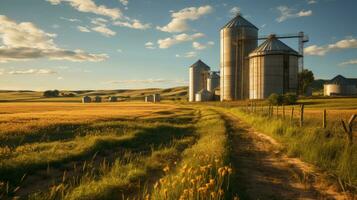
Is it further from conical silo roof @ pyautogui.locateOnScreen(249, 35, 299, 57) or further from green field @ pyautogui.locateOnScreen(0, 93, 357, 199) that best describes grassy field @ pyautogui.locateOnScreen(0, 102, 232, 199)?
conical silo roof @ pyautogui.locateOnScreen(249, 35, 299, 57)

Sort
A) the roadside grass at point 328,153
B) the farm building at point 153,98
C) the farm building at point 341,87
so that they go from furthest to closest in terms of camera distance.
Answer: the farm building at point 153,98 → the farm building at point 341,87 → the roadside grass at point 328,153

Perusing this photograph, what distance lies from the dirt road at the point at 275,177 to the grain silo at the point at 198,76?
8189 centimetres

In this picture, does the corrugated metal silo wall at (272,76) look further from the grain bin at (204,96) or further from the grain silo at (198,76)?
the grain silo at (198,76)

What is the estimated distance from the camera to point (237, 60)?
70750mm

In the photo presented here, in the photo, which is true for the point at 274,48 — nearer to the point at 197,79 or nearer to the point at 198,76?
the point at 197,79

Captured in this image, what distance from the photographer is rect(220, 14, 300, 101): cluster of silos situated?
6262cm

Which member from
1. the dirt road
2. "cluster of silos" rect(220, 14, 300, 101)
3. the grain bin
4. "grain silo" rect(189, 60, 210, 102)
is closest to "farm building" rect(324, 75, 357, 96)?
the grain bin

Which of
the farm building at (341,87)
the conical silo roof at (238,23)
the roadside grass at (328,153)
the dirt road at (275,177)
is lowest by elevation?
the dirt road at (275,177)

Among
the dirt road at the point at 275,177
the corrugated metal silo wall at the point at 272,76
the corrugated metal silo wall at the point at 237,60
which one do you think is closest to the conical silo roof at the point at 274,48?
the corrugated metal silo wall at the point at 272,76

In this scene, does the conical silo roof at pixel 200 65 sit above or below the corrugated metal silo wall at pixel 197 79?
above

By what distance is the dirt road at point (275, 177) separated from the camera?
786 centimetres

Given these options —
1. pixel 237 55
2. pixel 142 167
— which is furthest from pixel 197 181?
pixel 237 55

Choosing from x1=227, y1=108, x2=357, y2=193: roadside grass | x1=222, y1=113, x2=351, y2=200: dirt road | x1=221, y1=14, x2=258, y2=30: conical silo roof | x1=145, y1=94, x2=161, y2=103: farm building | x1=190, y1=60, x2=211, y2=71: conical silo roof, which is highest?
x1=221, y1=14, x2=258, y2=30: conical silo roof

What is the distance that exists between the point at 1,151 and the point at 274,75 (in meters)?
55.8
